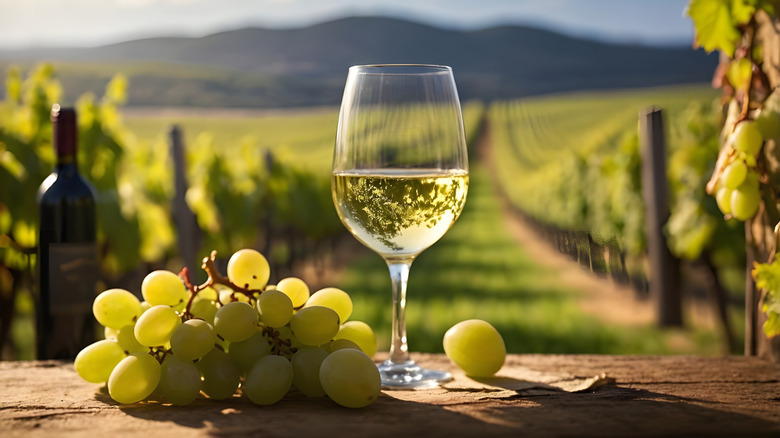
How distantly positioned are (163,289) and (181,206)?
14.9ft

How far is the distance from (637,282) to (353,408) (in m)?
8.48

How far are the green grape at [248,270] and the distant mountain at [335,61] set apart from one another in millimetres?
21937

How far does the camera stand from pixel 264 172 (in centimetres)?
825

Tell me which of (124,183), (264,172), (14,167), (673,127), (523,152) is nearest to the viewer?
(14,167)

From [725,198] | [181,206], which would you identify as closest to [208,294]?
[725,198]

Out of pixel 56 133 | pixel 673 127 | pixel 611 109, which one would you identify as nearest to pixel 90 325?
pixel 56 133

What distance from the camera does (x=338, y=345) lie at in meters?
1.16

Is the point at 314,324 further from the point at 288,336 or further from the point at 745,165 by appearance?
the point at 745,165

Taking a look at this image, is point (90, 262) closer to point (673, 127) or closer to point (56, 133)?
point (56, 133)

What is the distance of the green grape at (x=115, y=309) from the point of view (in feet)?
→ 3.87

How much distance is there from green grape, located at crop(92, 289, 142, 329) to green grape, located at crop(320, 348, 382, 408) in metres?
0.36

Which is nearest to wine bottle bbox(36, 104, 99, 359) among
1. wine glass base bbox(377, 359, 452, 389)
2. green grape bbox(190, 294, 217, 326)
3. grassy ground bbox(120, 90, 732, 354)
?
green grape bbox(190, 294, 217, 326)

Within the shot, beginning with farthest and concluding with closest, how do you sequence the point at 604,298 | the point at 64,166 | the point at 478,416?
the point at 604,298, the point at 64,166, the point at 478,416

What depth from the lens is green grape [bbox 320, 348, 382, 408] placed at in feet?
3.23
